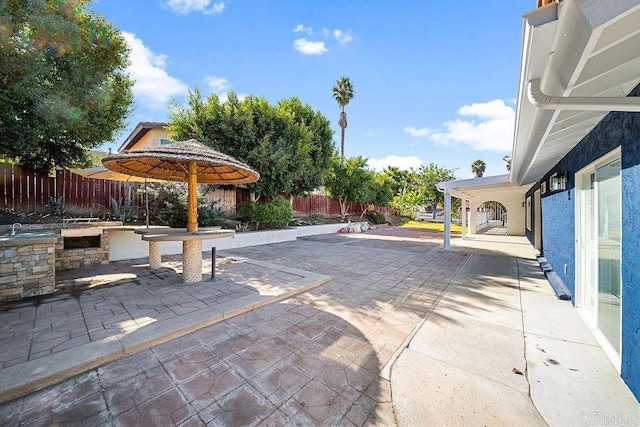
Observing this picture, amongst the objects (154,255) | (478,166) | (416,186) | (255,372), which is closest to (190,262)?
(154,255)

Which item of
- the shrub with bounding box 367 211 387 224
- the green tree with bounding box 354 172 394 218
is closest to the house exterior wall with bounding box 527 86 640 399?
the green tree with bounding box 354 172 394 218

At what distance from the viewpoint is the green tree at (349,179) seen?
20766 millimetres

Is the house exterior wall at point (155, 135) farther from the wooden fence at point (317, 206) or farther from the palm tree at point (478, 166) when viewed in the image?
the palm tree at point (478, 166)

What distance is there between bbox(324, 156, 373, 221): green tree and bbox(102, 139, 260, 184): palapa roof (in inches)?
547

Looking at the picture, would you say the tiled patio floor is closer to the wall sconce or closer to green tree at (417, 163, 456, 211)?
the wall sconce

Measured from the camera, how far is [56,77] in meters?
7.14

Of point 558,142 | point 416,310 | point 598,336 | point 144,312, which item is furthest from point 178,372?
point 558,142

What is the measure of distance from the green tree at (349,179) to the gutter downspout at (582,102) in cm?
1810

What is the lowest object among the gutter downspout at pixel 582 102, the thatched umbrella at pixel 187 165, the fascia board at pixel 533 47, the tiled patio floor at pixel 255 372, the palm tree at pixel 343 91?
the tiled patio floor at pixel 255 372

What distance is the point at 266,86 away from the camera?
12.9 metres

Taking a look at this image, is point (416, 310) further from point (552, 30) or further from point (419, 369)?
point (552, 30)

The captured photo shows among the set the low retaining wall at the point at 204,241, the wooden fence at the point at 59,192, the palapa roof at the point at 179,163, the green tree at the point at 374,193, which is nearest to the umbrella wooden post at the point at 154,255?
the low retaining wall at the point at 204,241

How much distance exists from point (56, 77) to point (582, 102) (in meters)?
11.3

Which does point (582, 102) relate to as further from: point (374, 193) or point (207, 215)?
point (374, 193)
